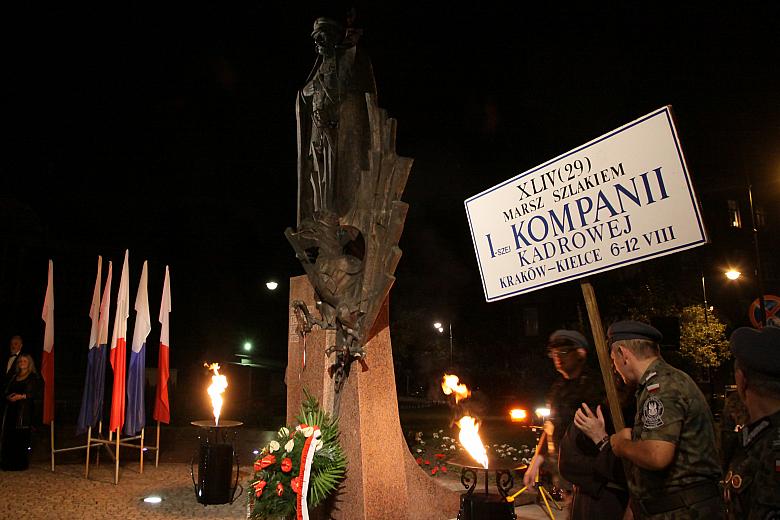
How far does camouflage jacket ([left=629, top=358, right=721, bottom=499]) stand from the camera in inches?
113

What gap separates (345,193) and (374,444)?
2.85 meters

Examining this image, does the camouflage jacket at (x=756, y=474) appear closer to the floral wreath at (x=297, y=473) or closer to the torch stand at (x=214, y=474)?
the floral wreath at (x=297, y=473)

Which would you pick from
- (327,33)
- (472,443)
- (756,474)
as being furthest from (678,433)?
(327,33)

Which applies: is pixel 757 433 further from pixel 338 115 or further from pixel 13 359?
pixel 13 359

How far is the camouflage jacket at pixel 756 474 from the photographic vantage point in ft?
7.75

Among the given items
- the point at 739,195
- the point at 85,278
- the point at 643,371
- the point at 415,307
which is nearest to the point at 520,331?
the point at 415,307

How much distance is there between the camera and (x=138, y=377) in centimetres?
1025

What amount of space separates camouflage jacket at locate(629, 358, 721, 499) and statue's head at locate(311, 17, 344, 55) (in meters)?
5.60

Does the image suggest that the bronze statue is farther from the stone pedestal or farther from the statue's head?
the stone pedestal

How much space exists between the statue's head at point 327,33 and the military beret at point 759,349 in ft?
18.8

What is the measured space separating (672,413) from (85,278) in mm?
28174

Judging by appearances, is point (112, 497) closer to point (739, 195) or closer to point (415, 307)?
point (415, 307)

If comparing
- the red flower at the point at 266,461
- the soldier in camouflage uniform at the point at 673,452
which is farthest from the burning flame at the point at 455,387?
the soldier in camouflage uniform at the point at 673,452

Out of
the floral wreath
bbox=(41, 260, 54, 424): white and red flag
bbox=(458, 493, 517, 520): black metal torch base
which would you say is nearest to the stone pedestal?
the floral wreath
